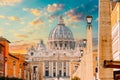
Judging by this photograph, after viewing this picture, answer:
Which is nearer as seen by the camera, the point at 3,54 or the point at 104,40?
the point at 104,40

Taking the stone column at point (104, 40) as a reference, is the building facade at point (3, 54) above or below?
above

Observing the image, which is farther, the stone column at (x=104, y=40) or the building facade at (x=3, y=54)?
the building facade at (x=3, y=54)

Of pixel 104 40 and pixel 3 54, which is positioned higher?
pixel 3 54

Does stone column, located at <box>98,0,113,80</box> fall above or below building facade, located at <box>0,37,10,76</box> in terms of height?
below

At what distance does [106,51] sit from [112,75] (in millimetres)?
777

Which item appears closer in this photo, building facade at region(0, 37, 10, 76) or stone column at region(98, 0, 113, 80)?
stone column at region(98, 0, 113, 80)

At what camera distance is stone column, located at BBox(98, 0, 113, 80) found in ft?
51.2

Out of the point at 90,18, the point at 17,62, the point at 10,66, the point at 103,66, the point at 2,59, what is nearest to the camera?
the point at 103,66

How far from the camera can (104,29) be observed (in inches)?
624

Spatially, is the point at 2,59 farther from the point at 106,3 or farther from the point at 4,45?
the point at 106,3

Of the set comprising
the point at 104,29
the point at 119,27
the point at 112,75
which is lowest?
the point at 112,75

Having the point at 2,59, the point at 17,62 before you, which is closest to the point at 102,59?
the point at 2,59

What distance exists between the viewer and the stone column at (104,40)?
1561cm

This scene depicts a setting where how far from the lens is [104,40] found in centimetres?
1578
